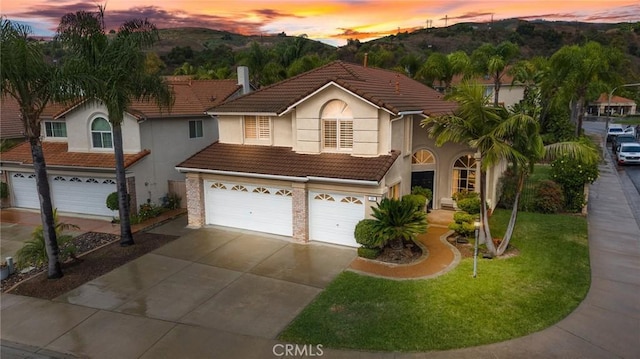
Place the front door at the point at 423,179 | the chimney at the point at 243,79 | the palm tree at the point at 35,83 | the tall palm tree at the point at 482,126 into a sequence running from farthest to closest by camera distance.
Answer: the chimney at the point at 243,79 < the front door at the point at 423,179 < the tall palm tree at the point at 482,126 < the palm tree at the point at 35,83

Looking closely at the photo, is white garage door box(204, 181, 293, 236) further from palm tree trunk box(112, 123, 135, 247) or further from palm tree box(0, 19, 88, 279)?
palm tree box(0, 19, 88, 279)

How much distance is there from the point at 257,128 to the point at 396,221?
793 centimetres

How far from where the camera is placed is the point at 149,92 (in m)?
15.4

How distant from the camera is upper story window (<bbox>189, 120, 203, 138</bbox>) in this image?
23.3 m

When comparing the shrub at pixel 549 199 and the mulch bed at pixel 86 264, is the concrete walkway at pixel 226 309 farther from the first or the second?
the shrub at pixel 549 199

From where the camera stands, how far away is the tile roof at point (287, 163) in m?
15.1

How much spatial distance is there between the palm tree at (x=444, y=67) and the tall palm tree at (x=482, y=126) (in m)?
31.4

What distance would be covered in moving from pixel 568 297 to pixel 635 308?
1.50 m

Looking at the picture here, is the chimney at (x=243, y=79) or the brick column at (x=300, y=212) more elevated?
the chimney at (x=243, y=79)

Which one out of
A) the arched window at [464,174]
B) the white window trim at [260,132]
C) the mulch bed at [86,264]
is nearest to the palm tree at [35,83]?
the mulch bed at [86,264]

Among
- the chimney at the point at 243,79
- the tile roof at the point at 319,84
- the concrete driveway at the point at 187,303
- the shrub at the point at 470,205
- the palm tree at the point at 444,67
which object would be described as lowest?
the concrete driveway at the point at 187,303

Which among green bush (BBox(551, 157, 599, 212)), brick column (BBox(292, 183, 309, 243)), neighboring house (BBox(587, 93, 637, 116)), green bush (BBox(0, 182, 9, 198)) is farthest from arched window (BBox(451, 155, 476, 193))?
neighboring house (BBox(587, 93, 637, 116))

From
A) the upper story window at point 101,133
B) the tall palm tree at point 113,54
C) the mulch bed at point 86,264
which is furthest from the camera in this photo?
the upper story window at point 101,133

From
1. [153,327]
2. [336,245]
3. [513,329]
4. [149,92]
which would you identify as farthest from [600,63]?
[153,327]
